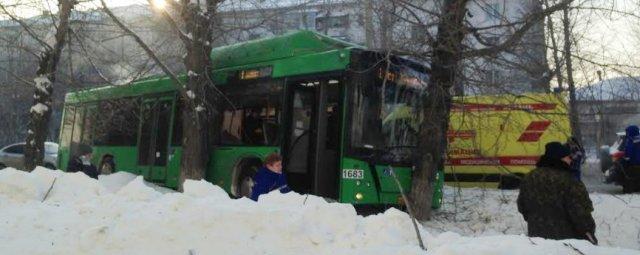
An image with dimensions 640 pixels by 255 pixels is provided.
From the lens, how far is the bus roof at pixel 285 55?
35.4 feet

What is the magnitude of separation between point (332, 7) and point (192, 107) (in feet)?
21.0

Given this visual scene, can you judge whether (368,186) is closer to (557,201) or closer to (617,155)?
(557,201)

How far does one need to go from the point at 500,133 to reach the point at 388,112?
362cm

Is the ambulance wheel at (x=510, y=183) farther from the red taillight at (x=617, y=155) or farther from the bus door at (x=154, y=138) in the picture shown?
the bus door at (x=154, y=138)

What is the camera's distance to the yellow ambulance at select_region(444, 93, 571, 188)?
11.5 metres

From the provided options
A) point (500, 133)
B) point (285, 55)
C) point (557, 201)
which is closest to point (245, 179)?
point (285, 55)

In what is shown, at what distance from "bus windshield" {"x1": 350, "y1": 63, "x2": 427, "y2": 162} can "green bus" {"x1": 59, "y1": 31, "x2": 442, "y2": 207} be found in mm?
16

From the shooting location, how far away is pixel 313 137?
10789 mm

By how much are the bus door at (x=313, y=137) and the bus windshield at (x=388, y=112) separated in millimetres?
383

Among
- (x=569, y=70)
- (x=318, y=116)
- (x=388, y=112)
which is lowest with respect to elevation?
(x=318, y=116)

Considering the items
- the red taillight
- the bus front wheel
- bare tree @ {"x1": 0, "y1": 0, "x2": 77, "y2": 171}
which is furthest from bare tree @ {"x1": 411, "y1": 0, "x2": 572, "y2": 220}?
bare tree @ {"x1": 0, "y1": 0, "x2": 77, "y2": 171}

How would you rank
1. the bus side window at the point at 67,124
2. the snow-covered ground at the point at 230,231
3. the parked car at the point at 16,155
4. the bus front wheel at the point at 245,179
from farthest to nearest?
the parked car at the point at 16,155 → the bus side window at the point at 67,124 → the bus front wheel at the point at 245,179 → the snow-covered ground at the point at 230,231

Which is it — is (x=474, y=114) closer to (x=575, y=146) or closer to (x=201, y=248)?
(x=575, y=146)

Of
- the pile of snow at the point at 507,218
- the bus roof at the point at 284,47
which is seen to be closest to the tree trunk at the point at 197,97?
the bus roof at the point at 284,47
